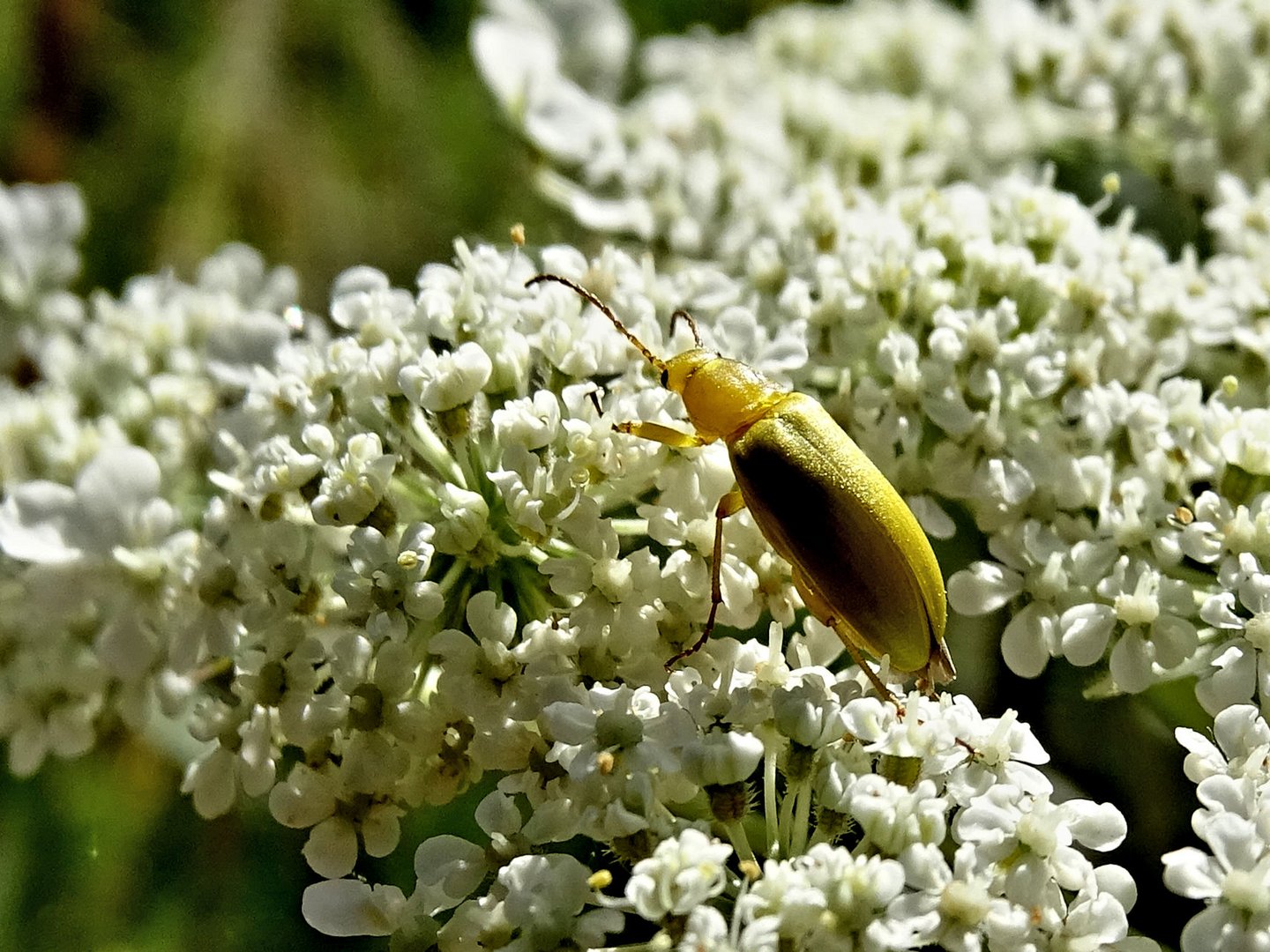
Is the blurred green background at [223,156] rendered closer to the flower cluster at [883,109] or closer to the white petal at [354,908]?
the flower cluster at [883,109]

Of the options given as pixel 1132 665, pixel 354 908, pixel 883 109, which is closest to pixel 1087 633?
pixel 1132 665

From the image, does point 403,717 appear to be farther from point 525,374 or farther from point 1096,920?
point 1096,920

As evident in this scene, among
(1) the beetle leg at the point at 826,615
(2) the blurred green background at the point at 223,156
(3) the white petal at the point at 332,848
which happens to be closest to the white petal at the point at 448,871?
(3) the white petal at the point at 332,848

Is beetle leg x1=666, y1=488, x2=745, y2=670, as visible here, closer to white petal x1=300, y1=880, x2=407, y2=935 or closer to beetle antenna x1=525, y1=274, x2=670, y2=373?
beetle antenna x1=525, y1=274, x2=670, y2=373

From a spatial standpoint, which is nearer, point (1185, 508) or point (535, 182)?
point (1185, 508)

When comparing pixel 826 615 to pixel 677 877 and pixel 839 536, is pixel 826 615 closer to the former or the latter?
pixel 839 536

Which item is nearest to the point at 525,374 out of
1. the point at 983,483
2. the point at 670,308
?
the point at 670,308

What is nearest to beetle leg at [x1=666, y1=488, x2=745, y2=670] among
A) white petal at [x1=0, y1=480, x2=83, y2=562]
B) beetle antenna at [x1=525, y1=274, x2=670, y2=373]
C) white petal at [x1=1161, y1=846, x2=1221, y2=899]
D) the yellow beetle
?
the yellow beetle
